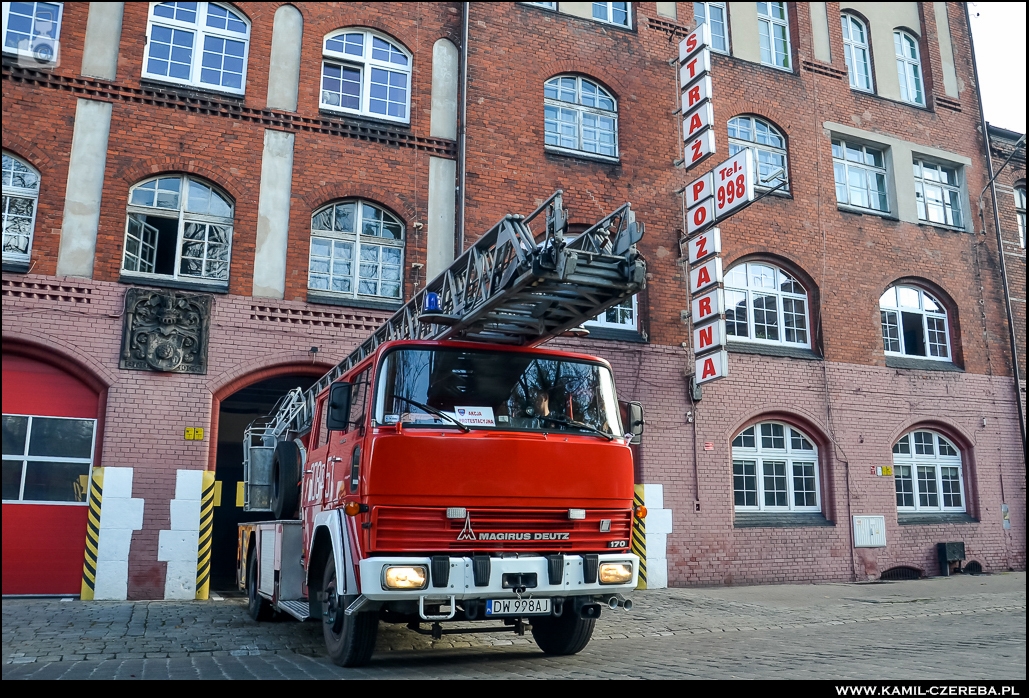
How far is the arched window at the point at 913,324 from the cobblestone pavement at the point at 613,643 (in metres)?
6.58

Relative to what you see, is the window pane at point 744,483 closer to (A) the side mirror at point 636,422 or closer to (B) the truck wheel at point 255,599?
(A) the side mirror at point 636,422

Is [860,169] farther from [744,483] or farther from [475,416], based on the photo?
[475,416]

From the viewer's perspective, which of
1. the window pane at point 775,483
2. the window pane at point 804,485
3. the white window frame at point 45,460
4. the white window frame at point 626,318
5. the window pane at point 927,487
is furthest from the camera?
the window pane at point 927,487

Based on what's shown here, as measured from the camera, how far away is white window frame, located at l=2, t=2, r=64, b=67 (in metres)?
13.1

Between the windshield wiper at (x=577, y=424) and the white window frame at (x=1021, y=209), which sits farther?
the white window frame at (x=1021, y=209)

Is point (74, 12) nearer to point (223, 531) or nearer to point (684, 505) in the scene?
point (223, 531)

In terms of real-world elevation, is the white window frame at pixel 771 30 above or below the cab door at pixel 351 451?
above

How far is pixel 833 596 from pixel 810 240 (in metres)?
7.50

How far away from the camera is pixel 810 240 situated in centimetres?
1775

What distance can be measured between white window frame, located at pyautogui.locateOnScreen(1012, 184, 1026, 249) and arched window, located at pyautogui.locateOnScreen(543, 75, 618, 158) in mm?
11032

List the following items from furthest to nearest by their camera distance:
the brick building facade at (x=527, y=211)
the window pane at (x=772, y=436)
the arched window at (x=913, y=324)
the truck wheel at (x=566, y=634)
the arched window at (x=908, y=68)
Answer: the arched window at (x=908, y=68) → the arched window at (x=913, y=324) → the window pane at (x=772, y=436) → the brick building facade at (x=527, y=211) → the truck wheel at (x=566, y=634)

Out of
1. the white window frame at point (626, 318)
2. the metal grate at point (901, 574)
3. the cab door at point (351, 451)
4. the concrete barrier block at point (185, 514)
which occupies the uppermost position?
the white window frame at point (626, 318)

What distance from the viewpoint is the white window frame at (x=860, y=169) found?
18703 millimetres

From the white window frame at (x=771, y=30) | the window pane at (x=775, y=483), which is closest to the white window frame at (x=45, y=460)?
the window pane at (x=775, y=483)
